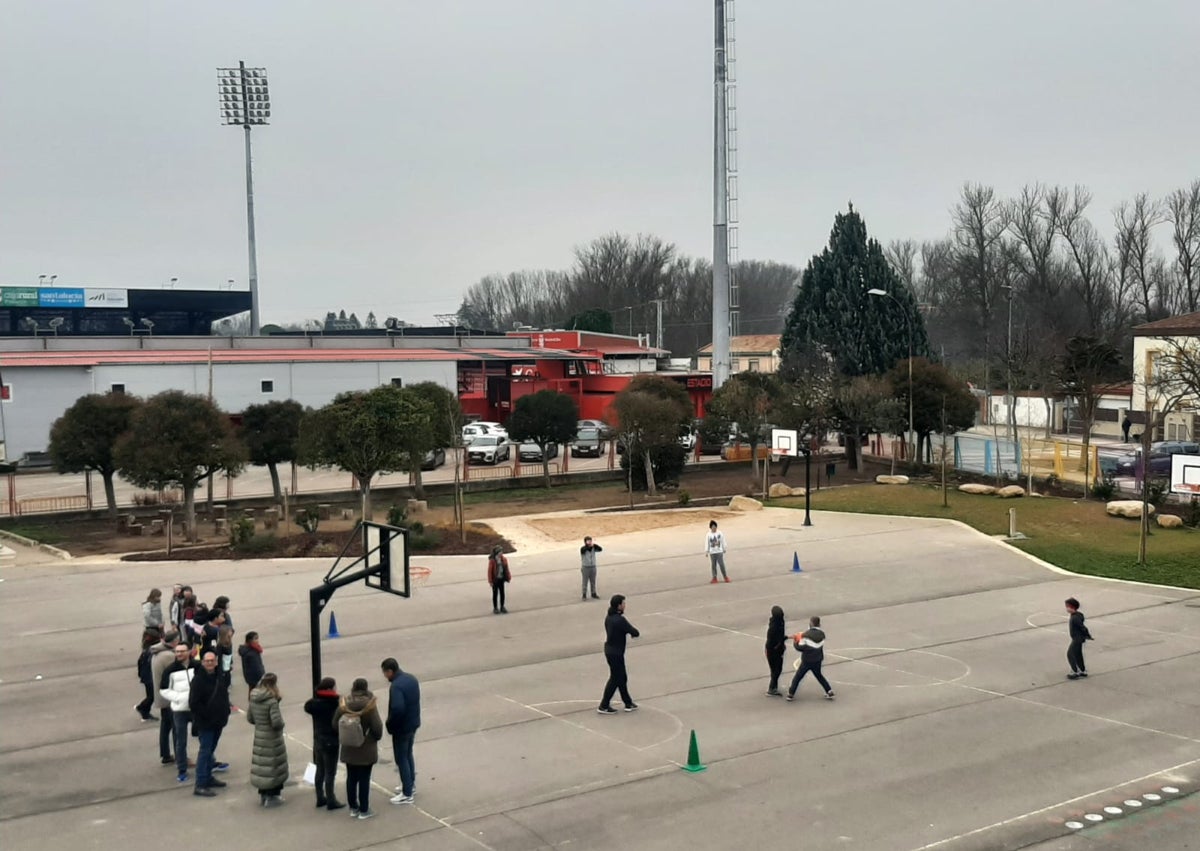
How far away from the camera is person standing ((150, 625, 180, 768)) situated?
43.8ft

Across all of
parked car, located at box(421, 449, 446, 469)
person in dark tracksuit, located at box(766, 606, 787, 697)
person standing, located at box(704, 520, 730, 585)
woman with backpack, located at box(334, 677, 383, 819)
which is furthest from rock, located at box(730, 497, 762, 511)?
woman with backpack, located at box(334, 677, 383, 819)

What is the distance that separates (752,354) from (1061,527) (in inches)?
3019

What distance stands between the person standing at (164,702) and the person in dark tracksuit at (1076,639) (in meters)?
12.6

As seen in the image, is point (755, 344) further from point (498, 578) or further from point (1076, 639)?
point (1076, 639)

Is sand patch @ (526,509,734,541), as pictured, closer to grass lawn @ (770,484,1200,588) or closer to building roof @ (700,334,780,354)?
grass lawn @ (770,484,1200,588)

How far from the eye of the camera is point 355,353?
67438 millimetres

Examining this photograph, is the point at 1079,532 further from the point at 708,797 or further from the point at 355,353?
the point at 355,353

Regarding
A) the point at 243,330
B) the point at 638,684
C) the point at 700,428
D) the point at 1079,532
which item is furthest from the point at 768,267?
the point at 638,684

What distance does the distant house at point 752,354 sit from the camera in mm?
105062

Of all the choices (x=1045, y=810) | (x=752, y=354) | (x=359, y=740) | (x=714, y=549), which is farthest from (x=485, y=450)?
(x=752, y=354)

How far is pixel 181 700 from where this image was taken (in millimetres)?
12648

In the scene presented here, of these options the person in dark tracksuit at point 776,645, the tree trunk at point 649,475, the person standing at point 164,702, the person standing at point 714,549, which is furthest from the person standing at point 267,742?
the tree trunk at point 649,475

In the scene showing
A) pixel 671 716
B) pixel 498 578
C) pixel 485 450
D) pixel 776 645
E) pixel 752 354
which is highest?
pixel 752 354

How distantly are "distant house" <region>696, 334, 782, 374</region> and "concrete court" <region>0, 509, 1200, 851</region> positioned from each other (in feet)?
255
